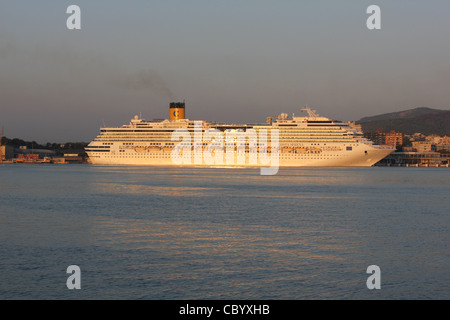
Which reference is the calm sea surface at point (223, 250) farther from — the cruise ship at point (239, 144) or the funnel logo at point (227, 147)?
the funnel logo at point (227, 147)

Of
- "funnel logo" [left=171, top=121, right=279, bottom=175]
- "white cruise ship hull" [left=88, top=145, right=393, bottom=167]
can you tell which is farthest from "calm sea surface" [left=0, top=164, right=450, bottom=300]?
"funnel logo" [left=171, top=121, right=279, bottom=175]

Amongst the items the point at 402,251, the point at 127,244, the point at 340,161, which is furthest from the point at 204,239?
the point at 340,161

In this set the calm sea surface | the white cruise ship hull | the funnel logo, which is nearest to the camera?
the calm sea surface

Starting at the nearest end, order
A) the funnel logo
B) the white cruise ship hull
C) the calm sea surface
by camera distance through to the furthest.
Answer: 1. the calm sea surface
2. the white cruise ship hull
3. the funnel logo

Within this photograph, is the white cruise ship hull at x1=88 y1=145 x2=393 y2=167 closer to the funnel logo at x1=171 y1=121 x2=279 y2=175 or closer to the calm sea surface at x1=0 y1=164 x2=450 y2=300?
the funnel logo at x1=171 y1=121 x2=279 y2=175

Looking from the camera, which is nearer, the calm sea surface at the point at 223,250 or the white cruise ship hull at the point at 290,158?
the calm sea surface at the point at 223,250

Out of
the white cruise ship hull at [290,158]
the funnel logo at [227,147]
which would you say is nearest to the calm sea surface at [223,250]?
the white cruise ship hull at [290,158]

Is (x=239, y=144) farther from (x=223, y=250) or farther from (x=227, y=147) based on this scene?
(x=223, y=250)

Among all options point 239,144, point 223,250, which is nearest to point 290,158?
point 239,144

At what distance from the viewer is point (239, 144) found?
99.5m

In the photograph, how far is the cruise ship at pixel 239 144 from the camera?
92812 millimetres

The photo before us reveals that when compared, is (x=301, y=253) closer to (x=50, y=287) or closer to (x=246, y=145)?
(x=50, y=287)

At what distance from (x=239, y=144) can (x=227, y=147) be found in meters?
2.34

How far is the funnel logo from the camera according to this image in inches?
3878
